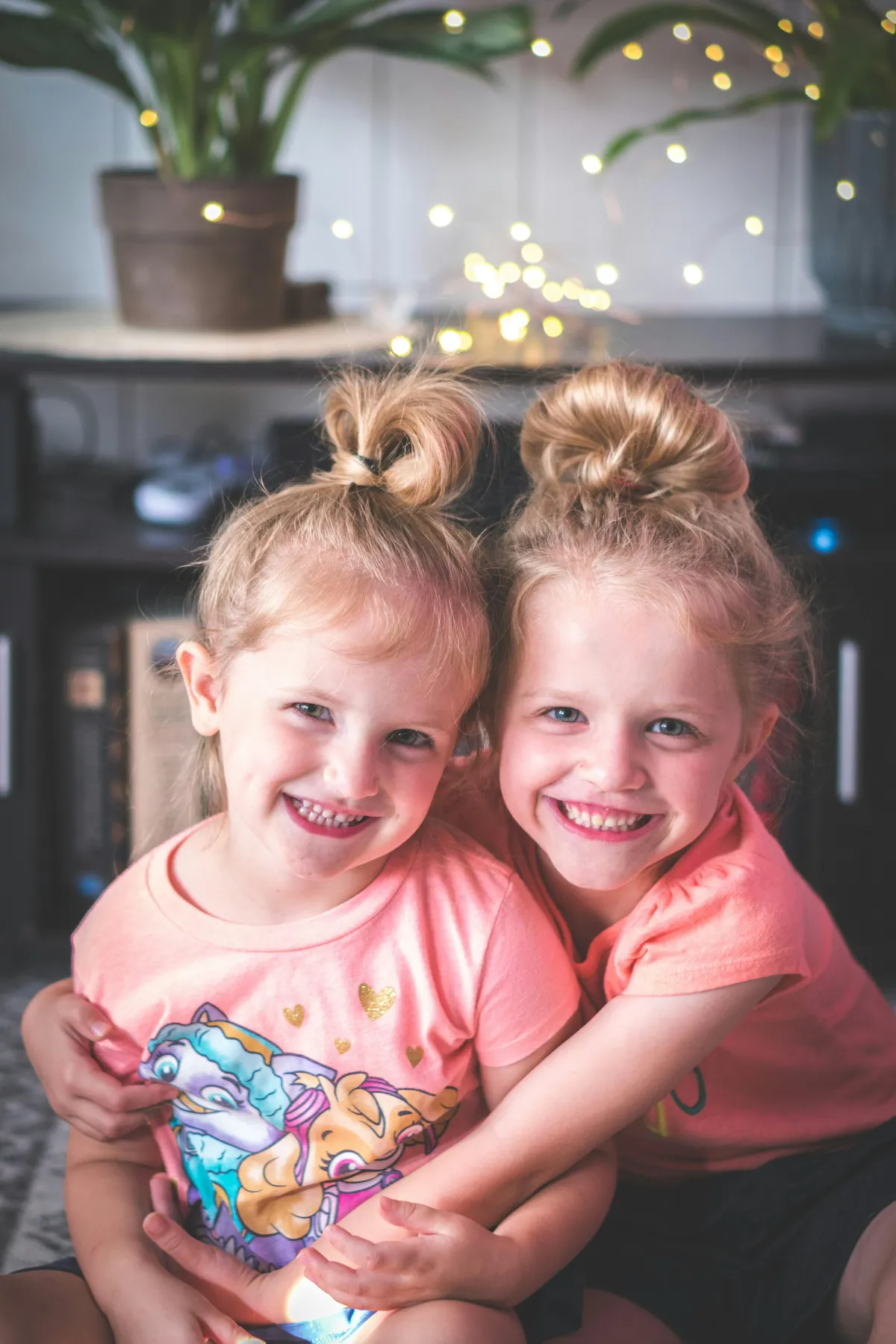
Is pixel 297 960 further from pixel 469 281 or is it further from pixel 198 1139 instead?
pixel 469 281

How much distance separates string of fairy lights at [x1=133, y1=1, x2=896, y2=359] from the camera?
178cm

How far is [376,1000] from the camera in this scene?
867 mm

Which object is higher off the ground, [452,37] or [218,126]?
[452,37]

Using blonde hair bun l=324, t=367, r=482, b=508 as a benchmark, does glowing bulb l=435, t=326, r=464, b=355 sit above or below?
above

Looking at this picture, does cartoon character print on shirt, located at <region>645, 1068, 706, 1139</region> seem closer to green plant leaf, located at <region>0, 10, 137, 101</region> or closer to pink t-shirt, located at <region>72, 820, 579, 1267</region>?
pink t-shirt, located at <region>72, 820, 579, 1267</region>

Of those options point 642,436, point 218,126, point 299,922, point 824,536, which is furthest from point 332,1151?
→ point 218,126

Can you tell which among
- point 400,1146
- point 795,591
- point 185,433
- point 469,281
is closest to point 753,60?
point 469,281

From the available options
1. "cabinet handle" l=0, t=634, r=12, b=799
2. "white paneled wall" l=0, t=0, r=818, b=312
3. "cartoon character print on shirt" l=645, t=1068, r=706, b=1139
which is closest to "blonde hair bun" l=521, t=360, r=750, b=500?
"cartoon character print on shirt" l=645, t=1068, r=706, b=1139

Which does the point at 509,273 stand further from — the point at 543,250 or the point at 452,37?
the point at 452,37

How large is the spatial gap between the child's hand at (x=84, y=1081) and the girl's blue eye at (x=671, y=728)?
1.22 feet

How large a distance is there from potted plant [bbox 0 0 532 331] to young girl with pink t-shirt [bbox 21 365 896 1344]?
94cm

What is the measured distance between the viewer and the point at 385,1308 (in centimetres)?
79

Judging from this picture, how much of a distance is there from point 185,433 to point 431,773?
145cm

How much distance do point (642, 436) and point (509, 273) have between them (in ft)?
3.77
